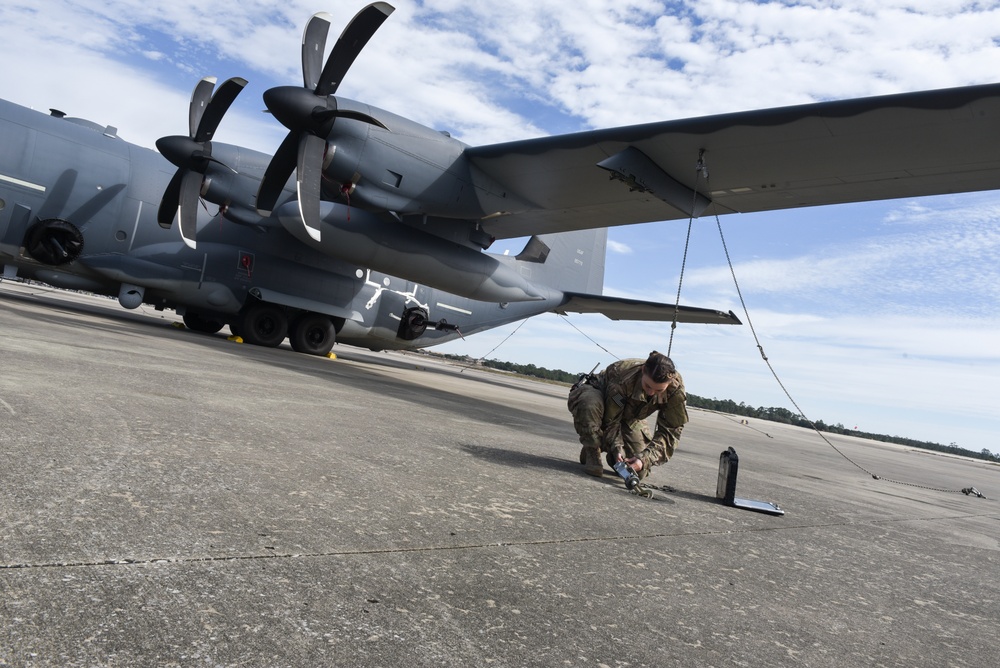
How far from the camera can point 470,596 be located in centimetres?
197

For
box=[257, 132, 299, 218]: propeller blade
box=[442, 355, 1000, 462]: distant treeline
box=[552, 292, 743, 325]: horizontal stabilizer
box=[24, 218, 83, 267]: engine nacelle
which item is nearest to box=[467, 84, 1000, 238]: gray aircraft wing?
box=[257, 132, 299, 218]: propeller blade

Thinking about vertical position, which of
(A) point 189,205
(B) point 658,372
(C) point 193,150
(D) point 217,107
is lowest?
(B) point 658,372

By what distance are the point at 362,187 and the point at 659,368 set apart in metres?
7.33

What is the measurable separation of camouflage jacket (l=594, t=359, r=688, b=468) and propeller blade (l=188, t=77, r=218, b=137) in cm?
1102

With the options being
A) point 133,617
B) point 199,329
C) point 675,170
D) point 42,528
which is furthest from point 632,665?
point 199,329

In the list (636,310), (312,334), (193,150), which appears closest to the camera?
(193,150)

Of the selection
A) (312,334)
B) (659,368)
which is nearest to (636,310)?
(312,334)

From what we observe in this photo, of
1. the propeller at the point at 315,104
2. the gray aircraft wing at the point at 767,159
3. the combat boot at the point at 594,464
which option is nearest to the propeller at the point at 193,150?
the propeller at the point at 315,104

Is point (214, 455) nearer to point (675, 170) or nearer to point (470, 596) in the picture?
point (470, 596)

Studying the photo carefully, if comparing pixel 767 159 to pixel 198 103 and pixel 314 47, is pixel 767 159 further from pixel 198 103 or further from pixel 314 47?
pixel 198 103

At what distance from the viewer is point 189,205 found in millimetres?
12297

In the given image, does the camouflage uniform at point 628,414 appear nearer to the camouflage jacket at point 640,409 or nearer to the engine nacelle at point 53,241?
the camouflage jacket at point 640,409

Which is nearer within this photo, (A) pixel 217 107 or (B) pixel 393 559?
(B) pixel 393 559

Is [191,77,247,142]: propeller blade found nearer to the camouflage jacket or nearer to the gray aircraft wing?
the gray aircraft wing
